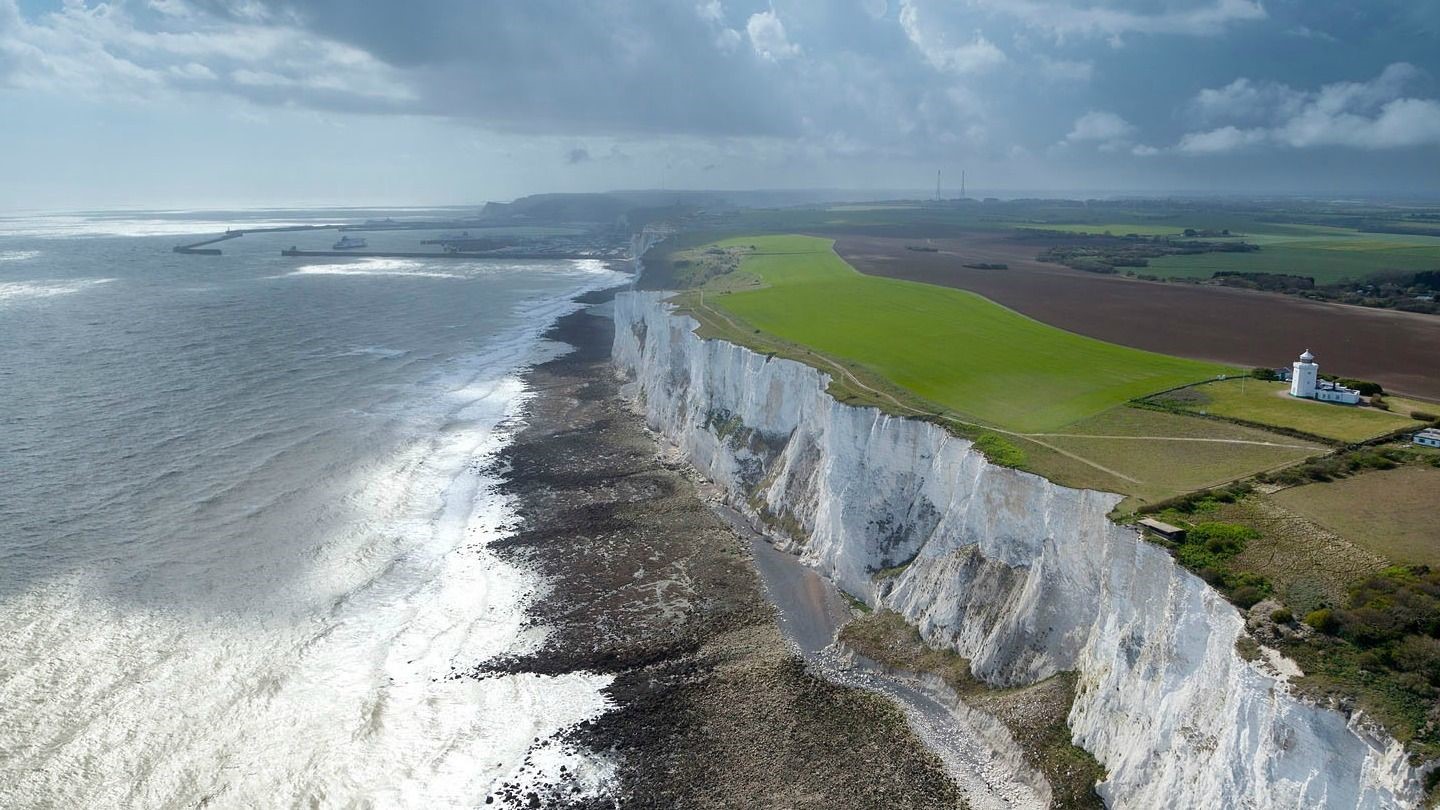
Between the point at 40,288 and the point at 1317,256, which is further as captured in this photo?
the point at 40,288

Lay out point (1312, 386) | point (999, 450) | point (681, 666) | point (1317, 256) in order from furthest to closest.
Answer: point (1317, 256) < point (1312, 386) < point (681, 666) < point (999, 450)

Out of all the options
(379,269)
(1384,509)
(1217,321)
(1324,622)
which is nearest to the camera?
(1324,622)

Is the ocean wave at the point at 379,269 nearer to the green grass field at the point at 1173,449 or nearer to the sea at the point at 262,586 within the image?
the sea at the point at 262,586

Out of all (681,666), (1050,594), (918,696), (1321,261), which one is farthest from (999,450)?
(1321,261)

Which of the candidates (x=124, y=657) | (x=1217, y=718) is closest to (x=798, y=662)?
(x=1217, y=718)

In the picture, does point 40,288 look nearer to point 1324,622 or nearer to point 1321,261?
point 1324,622

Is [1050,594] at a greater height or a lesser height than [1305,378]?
lesser

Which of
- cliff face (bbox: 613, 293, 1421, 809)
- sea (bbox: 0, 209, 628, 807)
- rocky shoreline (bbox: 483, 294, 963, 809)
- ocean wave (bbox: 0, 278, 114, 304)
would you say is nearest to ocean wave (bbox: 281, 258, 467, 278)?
ocean wave (bbox: 0, 278, 114, 304)

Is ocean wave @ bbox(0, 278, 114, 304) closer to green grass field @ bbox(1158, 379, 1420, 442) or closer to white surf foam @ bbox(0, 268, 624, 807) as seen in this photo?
white surf foam @ bbox(0, 268, 624, 807)
